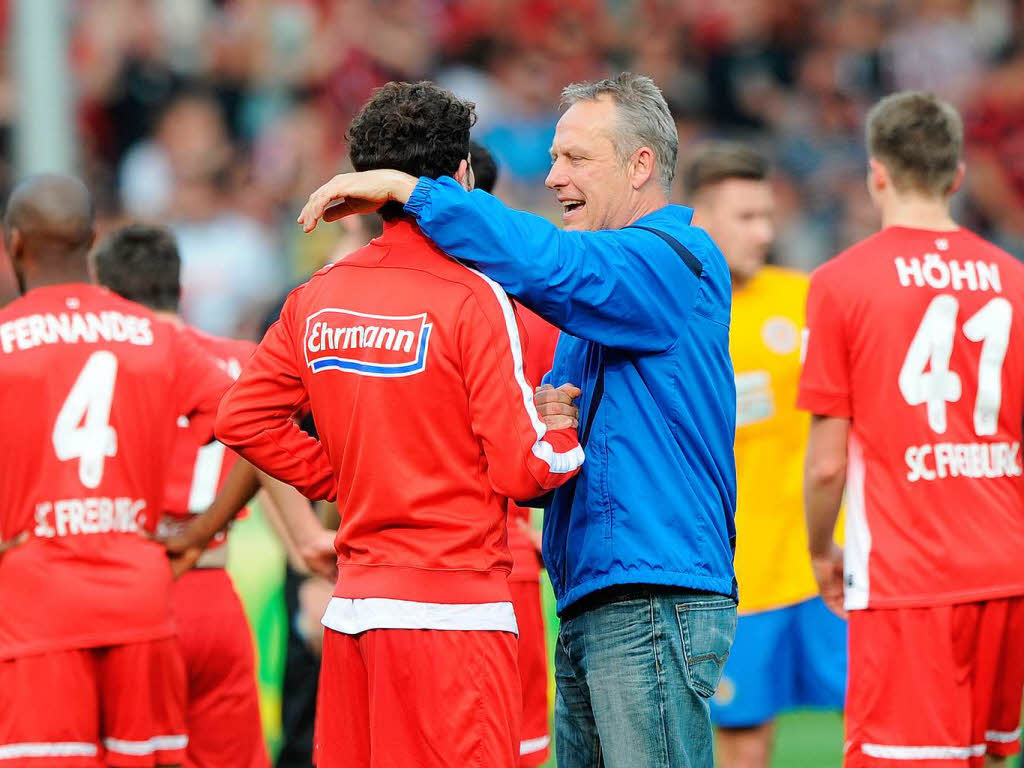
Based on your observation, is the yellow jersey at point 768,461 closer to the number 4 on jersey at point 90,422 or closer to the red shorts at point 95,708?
the red shorts at point 95,708

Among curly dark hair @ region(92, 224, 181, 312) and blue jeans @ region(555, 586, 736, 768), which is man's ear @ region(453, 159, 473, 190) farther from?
curly dark hair @ region(92, 224, 181, 312)

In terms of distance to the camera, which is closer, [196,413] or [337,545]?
[337,545]

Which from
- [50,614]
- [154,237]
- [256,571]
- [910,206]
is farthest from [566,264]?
[256,571]

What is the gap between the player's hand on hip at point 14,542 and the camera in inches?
179

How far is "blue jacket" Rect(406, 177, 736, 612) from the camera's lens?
3465mm

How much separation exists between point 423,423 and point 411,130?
2.15 ft

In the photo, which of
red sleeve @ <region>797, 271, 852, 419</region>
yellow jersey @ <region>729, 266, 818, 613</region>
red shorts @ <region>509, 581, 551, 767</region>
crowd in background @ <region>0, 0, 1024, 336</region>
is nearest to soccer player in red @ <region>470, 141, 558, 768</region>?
red shorts @ <region>509, 581, 551, 767</region>

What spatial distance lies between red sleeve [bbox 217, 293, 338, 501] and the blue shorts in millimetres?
2778

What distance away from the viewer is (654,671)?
3.63 m

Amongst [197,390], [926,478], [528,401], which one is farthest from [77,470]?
[926,478]

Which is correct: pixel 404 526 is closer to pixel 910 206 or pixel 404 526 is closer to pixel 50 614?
pixel 50 614

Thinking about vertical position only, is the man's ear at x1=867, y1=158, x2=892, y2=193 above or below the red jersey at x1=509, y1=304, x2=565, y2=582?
above

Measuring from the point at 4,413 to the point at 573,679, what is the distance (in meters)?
1.84

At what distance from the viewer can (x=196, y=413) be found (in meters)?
4.81
